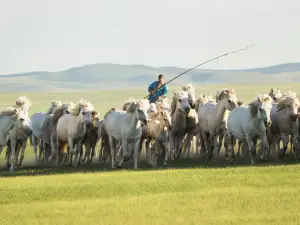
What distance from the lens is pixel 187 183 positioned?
66.1 ft

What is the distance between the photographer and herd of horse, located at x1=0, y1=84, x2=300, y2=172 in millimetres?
25422

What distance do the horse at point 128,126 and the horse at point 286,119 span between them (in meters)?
4.32

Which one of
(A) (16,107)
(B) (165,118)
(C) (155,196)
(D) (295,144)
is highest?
(A) (16,107)

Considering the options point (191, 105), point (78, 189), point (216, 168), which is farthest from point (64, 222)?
point (191, 105)

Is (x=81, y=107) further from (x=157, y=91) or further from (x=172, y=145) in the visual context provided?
(x=172, y=145)

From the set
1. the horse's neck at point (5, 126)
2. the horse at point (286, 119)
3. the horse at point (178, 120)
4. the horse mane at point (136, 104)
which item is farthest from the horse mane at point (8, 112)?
the horse at point (286, 119)

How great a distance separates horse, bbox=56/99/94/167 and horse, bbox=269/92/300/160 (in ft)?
19.5

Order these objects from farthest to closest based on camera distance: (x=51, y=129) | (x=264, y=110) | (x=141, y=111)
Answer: (x=51, y=129) → (x=141, y=111) → (x=264, y=110)

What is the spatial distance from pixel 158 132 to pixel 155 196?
8.19 m

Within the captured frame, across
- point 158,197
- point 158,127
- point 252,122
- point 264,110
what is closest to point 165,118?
point 158,127

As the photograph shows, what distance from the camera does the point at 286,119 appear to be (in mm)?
26203

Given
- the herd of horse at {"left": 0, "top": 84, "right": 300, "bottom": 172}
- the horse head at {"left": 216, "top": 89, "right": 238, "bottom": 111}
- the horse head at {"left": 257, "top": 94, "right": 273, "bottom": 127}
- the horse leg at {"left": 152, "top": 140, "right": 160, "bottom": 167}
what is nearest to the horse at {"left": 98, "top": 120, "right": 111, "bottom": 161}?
the herd of horse at {"left": 0, "top": 84, "right": 300, "bottom": 172}

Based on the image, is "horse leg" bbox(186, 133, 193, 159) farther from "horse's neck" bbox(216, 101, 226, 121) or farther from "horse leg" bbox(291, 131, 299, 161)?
"horse leg" bbox(291, 131, 299, 161)

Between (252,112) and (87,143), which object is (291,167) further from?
(87,143)
